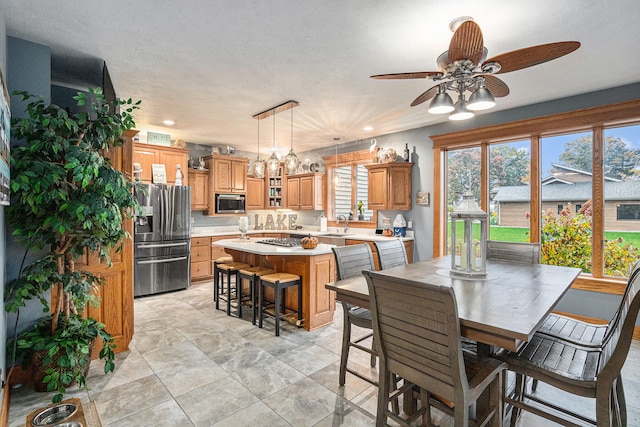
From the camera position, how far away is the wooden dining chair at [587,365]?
1328 millimetres

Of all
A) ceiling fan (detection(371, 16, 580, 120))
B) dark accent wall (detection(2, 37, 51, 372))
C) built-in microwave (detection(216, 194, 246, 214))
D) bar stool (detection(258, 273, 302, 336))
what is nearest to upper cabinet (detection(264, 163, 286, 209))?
built-in microwave (detection(216, 194, 246, 214))

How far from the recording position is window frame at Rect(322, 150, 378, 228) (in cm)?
588

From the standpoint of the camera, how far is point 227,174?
625 cm

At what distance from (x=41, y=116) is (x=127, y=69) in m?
1.12

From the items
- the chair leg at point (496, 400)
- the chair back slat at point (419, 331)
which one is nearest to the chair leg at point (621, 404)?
the chair leg at point (496, 400)


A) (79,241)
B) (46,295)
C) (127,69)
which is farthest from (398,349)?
(127,69)

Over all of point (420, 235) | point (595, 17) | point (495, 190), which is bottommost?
point (420, 235)

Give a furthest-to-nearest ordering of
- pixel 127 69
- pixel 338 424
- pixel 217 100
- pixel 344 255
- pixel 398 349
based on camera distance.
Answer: pixel 217 100 → pixel 127 69 → pixel 344 255 → pixel 338 424 → pixel 398 349

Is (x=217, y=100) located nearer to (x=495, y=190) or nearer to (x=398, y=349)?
(x=398, y=349)

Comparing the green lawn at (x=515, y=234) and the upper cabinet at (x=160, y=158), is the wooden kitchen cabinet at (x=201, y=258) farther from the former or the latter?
the green lawn at (x=515, y=234)

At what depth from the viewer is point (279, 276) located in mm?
3482

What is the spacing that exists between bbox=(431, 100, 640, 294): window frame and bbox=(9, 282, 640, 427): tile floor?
1059 mm

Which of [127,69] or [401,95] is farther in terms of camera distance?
[401,95]

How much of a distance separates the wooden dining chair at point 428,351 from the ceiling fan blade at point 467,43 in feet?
4.39
